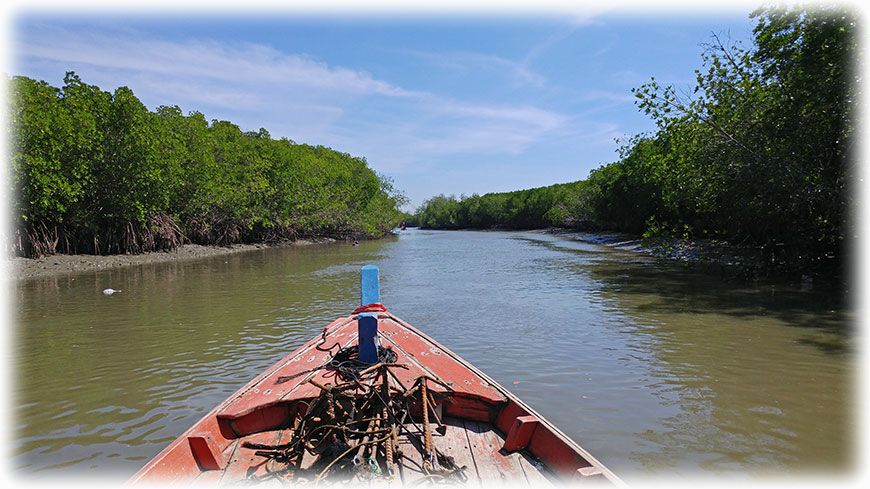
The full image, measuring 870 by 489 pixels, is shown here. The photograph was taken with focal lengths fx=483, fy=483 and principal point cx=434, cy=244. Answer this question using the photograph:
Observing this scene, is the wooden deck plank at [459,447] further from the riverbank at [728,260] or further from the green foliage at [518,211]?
the green foliage at [518,211]

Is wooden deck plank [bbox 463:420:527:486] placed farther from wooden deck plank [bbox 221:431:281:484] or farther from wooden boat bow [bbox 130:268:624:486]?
wooden deck plank [bbox 221:431:281:484]

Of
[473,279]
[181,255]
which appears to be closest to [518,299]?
[473,279]

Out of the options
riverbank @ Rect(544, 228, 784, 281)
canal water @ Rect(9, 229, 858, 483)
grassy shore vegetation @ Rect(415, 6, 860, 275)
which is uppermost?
grassy shore vegetation @ Rect(415, 6, 860, 275)

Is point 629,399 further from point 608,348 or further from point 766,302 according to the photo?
point 766,302

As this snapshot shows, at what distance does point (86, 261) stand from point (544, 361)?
18.8 meters

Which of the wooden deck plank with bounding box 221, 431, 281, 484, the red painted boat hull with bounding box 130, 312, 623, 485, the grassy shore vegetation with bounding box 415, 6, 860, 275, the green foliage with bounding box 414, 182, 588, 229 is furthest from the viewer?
the green foliage with bounding box 414, 182, 588, 229

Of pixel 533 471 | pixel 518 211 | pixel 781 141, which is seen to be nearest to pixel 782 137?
pixel 781 141

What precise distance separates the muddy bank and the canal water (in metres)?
2.79

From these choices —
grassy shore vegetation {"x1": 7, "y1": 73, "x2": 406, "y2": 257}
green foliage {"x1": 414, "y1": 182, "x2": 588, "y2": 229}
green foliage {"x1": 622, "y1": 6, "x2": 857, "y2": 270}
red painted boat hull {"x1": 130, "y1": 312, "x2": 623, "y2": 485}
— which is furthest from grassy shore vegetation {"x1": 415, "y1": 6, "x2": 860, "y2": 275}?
green foliage {"x1": 414, "y1": 182, "x2": 588, "y2": 229}

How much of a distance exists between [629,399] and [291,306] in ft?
24.9

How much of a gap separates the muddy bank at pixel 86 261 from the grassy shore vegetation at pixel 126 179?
0.53 metres

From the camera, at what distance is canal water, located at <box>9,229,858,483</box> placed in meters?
4.20

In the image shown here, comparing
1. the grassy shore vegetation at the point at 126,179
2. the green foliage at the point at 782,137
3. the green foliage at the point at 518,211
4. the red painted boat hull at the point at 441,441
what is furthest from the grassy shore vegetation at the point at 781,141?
the green foliage at the point at 518,211

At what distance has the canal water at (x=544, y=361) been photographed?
4.20m
